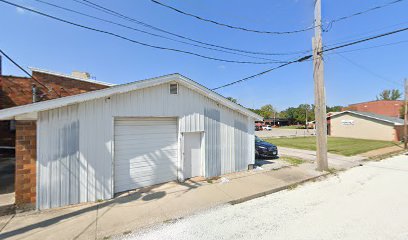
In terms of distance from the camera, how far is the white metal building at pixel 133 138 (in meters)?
5.36

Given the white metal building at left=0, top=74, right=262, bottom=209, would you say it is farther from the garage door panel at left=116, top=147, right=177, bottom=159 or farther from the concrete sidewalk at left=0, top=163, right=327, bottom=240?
the concrete sidewalk at left=0, top=163, right=327, bottom=240

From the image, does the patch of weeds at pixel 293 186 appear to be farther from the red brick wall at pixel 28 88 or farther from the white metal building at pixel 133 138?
the red brick wall at pixel 28 88

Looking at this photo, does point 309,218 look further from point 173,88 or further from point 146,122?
point 173,88

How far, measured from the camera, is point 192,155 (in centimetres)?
813

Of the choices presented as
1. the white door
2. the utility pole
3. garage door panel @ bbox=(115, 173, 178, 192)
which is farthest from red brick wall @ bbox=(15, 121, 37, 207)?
the utility pole

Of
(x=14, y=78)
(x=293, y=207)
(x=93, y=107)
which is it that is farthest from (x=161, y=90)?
(x=14, y=78)

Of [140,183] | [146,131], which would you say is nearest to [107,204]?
[140,183]

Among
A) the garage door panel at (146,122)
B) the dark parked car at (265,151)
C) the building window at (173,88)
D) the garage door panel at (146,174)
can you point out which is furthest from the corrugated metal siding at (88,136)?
the dark parked car at (265,151)

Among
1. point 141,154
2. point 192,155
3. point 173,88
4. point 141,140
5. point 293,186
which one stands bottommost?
point 293,186

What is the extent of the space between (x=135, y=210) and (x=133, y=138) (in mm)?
2351

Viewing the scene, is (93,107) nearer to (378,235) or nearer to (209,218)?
(209,218)

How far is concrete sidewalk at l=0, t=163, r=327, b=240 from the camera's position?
4395 millimetres

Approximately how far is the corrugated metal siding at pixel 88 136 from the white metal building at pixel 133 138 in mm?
21

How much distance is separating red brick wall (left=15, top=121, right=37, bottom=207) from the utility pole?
424 inches
